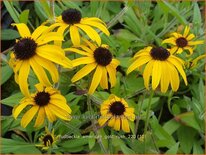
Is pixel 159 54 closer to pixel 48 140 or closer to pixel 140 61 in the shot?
pixel 140 61

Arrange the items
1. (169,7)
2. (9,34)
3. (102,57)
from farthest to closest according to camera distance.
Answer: (9,34) < (169,7) < (102,57)

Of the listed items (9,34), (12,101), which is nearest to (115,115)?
(12,101)

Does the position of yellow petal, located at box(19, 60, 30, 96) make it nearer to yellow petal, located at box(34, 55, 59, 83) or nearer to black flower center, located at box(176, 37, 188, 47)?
yellow petal, located at box(34, 55, 59, 83)

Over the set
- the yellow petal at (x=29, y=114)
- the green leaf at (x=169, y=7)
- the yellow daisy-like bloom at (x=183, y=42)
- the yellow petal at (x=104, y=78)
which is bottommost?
the yellow petal at (x=29, y=114)

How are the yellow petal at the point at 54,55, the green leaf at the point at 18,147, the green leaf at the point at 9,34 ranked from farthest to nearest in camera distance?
1. the green leaf at the point at 9,34
2. the green leaf at the point at 18,147
3. the yellow petal at the point at 54,55

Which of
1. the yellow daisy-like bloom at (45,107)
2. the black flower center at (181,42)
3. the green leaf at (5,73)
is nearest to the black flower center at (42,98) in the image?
the yellow daisy-like bloom at (45,107)

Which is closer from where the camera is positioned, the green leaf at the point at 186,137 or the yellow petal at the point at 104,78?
the yellow petal at the point at 104,78

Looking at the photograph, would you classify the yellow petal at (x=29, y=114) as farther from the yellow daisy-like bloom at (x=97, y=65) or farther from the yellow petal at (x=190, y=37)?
the yellow petal at (x=190, y=37)

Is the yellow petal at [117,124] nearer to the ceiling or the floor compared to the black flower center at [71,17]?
nearer to the floor
